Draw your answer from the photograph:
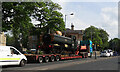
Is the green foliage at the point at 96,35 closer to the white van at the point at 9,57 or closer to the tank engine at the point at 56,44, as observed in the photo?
the tank engine at the point at 56,44

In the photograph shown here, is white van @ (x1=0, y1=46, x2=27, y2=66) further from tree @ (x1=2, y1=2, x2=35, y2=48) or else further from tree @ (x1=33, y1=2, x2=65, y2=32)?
tree @ (x1=33, y1=2, x2=65, y2=32)

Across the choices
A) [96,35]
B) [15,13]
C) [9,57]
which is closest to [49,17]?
[15,13]

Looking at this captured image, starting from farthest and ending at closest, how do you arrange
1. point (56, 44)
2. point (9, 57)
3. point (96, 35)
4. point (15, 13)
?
1. point (96, 35)
2. point (15, 13)
3. point (56, 44)
4. point (9, 57)

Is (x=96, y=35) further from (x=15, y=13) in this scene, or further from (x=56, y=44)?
(x=15, y=13)

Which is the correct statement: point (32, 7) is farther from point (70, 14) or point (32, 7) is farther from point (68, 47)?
point (70, 14)

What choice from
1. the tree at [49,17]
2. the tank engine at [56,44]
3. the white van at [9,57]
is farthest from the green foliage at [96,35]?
the white van at [9,57]

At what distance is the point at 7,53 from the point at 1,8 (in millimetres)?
10208

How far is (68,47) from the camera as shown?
2981 centimetres

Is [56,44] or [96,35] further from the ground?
[96,35]

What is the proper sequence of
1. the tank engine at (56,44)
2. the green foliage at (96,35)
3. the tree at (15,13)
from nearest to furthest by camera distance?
the tank engine at (56,44) < the tree at (15,13) < the green foliage at (96,35)

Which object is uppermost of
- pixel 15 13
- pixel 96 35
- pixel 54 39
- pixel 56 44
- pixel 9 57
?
pixel 96 35

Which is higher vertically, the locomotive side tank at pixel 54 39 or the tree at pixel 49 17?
the tree at pixel 49 17

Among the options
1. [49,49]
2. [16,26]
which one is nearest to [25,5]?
[16,26]

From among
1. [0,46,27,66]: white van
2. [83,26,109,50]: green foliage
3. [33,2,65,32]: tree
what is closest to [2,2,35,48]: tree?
[33,2,65,32]: tree
